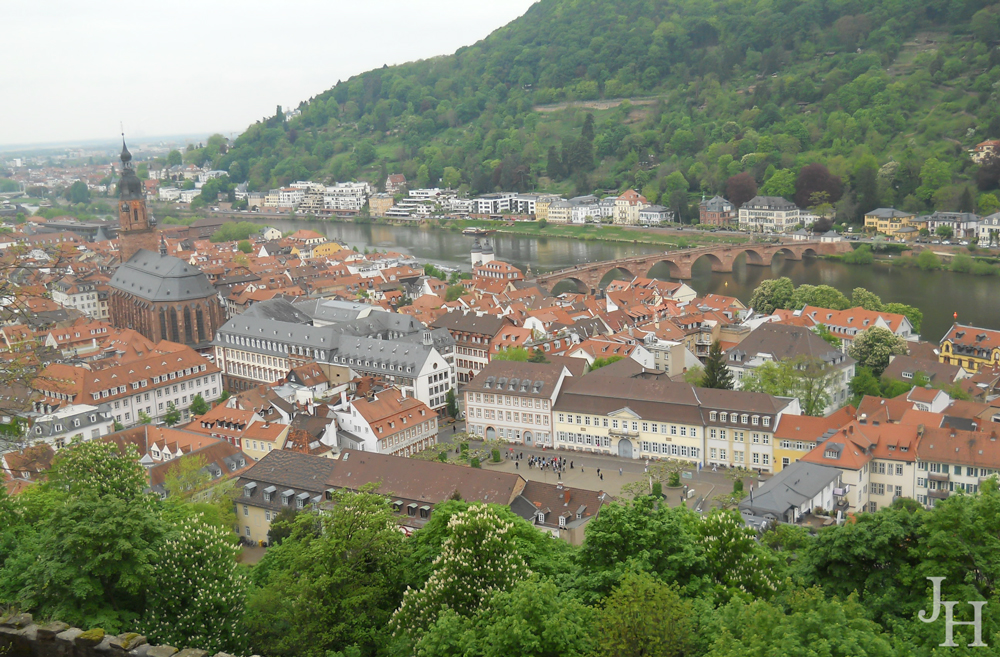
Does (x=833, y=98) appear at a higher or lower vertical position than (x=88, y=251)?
higher

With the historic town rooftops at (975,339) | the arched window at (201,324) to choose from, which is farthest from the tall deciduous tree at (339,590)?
the arched window at (201,324)

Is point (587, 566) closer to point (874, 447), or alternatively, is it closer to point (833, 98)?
point (874, 447)

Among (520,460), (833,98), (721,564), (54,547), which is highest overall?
(833,98)

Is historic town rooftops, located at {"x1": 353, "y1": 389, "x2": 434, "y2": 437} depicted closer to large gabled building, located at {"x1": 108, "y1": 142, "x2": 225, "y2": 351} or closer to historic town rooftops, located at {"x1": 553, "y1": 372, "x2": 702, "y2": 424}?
historic town rooftops, located at {"x1": 553, "y1": 372, "x2": 702, "y2": 424}

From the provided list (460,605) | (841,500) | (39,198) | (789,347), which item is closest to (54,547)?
(460,605)

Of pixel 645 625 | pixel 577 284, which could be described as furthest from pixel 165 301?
pixel 645 625

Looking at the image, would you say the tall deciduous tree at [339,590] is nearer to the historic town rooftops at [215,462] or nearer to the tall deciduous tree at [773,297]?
the historic town rooftops at [215,462]

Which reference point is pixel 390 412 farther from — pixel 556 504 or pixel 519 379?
pixel 556 504
